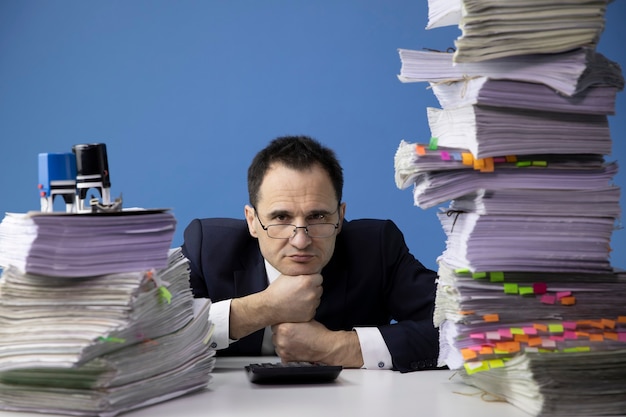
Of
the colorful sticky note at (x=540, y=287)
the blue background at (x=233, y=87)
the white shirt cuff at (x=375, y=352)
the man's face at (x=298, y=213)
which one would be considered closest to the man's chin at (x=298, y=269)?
the man's face at (x=298, y=213)

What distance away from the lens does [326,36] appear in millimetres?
4285

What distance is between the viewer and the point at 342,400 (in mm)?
1771

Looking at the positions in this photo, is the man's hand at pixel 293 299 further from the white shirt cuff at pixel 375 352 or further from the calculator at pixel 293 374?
the calculator at pixel 293 374

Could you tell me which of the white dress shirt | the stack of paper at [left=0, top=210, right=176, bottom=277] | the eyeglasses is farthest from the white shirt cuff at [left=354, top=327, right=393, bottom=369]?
the stack of paper at [left=0, top=210, right=176, bottom=277]

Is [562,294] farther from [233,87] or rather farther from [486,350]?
[233,87]

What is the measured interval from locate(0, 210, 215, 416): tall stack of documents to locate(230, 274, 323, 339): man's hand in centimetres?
74

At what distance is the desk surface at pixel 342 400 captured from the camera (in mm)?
1667

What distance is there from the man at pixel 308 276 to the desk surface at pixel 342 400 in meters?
0.25

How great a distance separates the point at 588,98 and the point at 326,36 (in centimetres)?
269

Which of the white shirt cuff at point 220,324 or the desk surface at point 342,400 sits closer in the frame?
the desk surface at point 342,400

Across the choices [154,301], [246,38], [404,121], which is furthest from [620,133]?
[154,301]

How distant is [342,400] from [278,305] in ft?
2.32

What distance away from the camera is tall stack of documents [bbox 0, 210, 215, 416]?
1.55 m

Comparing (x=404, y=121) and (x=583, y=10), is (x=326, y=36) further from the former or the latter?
(x=583, y=10)
